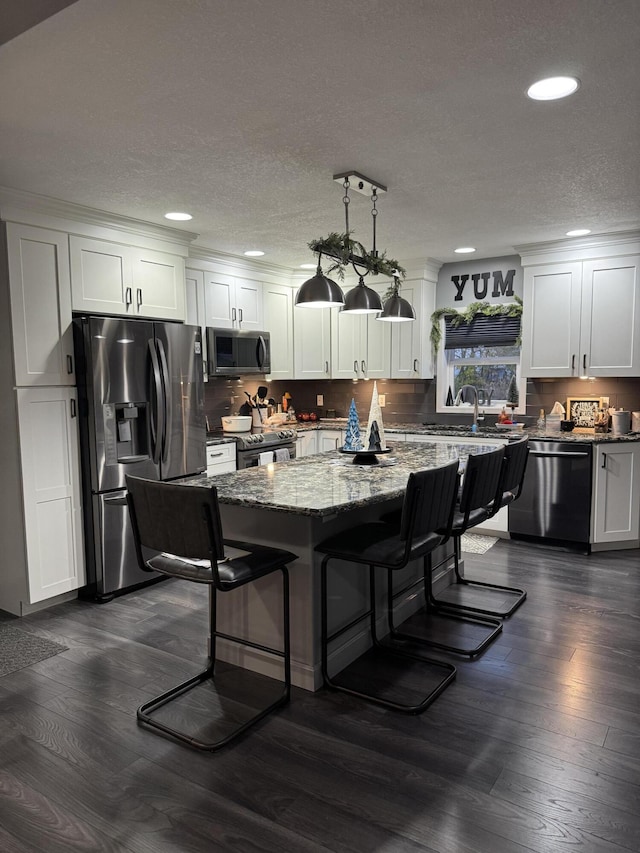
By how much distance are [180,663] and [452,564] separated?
1.94m

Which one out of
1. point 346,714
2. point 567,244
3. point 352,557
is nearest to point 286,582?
point 352,557

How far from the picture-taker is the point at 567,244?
15.7ft

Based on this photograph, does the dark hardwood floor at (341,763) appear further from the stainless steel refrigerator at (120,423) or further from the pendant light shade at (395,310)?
the pendant light shade at (395,310)

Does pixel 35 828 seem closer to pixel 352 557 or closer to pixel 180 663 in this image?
pixel 180 663

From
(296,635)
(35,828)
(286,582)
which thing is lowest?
(35,828)

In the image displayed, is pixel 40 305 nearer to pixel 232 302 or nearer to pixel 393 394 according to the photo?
pixel 232 302

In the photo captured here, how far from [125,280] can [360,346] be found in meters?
2.62

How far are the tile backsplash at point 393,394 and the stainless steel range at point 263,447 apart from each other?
0.67 metres

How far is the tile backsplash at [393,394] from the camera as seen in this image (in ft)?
16.5

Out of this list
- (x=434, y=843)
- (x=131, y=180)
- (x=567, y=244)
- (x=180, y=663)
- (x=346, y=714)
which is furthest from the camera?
(x=567, y=244)

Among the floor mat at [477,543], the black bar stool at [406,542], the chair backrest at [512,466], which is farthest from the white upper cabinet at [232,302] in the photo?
the black bar stool at [406,542]

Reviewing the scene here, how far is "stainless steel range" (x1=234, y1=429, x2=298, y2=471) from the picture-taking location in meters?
5.08

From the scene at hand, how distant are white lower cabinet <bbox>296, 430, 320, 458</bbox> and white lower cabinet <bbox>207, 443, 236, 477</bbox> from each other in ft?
3.22

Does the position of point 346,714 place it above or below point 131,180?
below
